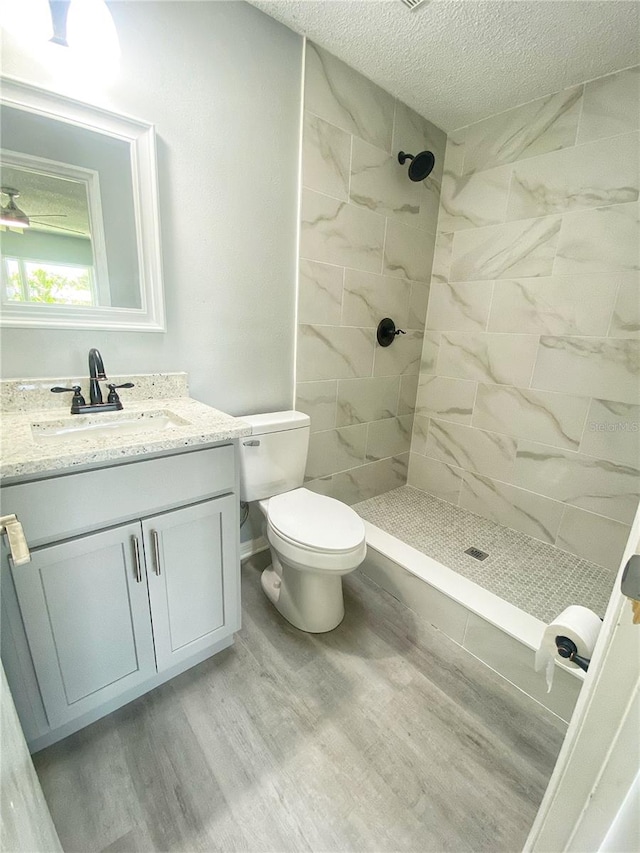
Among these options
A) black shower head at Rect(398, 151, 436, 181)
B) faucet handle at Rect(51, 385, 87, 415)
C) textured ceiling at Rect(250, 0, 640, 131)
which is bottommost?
faucet handle at Rect(51, 385, 87, 415)

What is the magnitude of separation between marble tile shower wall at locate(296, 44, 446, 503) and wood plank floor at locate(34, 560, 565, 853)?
995 millimetres

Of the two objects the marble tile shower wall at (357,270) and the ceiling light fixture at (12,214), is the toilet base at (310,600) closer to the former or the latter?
the marble tile shower wall at (357,270)

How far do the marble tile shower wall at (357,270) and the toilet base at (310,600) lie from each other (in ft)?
2.12

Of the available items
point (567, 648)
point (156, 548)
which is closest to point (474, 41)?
point (567, 648)

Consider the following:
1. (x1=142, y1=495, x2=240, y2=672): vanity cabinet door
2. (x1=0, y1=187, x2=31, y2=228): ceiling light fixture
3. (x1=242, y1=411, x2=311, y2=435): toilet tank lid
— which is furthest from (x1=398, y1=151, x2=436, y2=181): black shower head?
(x1=142, y1=495, x2=240, y2=672): vanity cabinet door

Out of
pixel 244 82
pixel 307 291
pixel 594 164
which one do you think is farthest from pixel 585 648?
pixel 244 82

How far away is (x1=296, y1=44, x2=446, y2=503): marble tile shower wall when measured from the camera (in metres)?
1.62

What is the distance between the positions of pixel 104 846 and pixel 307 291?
192 centimetres

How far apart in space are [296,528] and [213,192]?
1.34 meters

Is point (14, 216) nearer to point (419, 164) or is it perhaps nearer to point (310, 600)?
point (310, 600)

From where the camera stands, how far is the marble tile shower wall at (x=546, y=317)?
1586 millimetres

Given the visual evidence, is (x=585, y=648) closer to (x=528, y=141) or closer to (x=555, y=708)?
(x=555, y=708)

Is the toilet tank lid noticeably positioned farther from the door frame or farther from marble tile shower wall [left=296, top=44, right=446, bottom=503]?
the door frame

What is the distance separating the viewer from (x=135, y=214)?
49.4 inches
